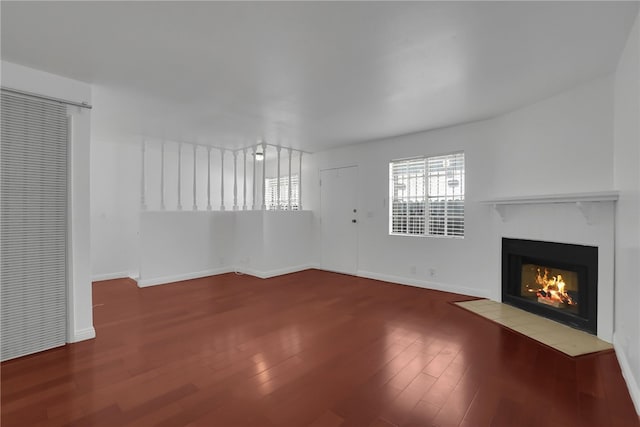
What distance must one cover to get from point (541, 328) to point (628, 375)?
0.99m

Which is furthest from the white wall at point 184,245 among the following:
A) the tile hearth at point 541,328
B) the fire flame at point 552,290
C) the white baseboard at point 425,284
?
the fire flame at point 552,290

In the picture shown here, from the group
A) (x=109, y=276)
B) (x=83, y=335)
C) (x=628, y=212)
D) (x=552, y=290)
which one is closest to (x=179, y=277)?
(x=109, y=276)

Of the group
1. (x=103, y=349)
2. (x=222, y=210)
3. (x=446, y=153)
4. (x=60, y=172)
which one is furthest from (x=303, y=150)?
(x=103, y=349)

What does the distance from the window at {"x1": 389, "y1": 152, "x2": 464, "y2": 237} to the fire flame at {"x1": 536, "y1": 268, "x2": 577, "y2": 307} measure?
1.19 m

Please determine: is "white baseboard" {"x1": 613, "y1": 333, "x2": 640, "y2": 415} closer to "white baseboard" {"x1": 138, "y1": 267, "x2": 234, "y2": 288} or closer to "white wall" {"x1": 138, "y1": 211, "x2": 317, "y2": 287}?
"white wall" {"x1": 138, "y1": 211, "x2": 317, "y2": 287}

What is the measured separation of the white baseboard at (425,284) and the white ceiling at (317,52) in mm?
2494

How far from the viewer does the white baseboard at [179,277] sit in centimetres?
515

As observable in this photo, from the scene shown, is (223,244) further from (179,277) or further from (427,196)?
(427,196)

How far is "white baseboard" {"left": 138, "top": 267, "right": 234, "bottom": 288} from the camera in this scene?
515 cm

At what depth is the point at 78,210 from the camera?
9.82 feet

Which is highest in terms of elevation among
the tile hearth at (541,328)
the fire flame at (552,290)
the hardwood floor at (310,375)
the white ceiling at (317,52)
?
the white ceiling at (317,52)

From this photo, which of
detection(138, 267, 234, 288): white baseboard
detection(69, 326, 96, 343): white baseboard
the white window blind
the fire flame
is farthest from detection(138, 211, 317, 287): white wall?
the fire flame

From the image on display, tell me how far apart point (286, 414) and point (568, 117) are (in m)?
3.97

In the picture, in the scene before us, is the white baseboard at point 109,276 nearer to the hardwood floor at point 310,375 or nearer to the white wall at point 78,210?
the hardwood floor at point 310,375
